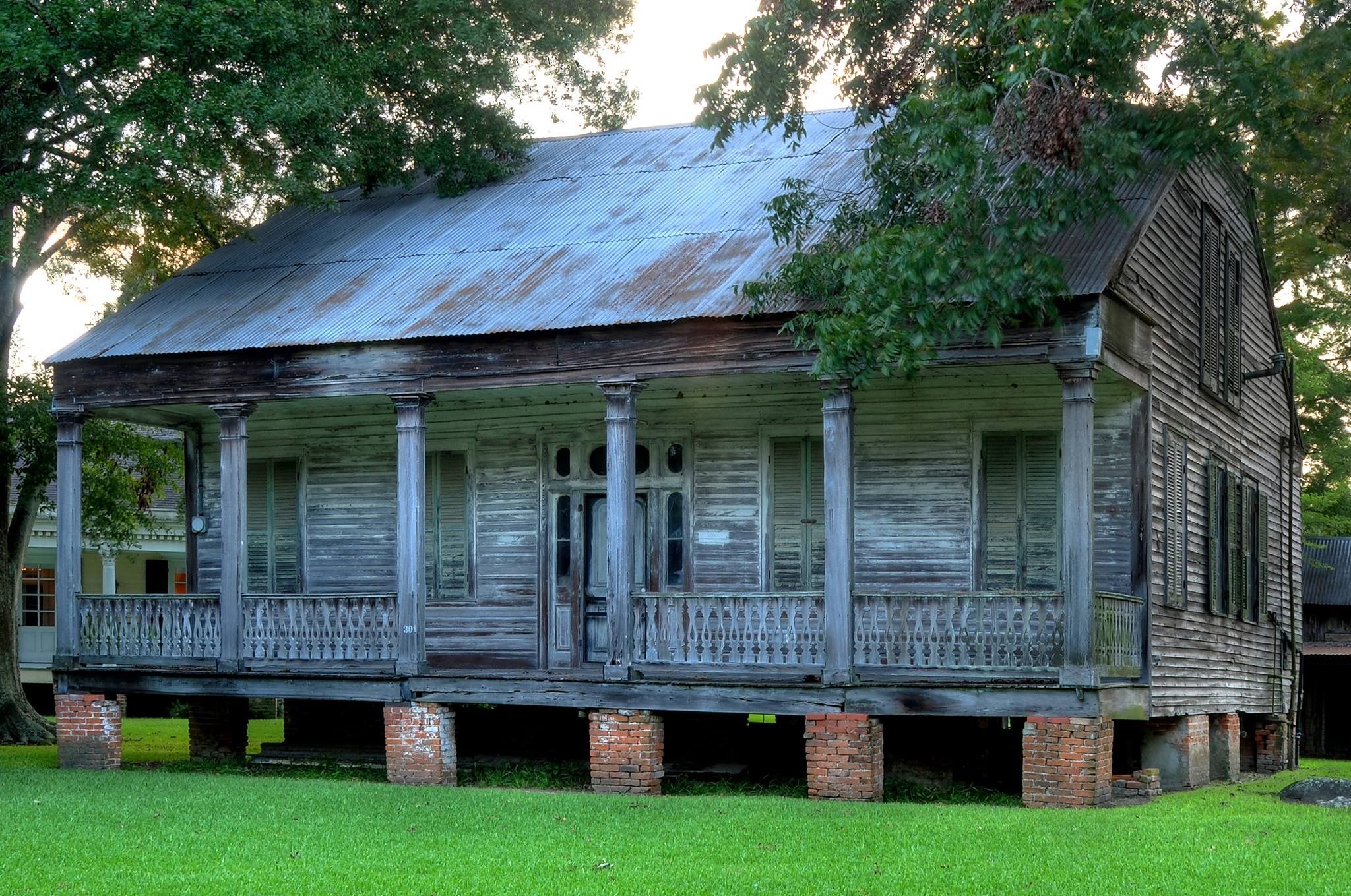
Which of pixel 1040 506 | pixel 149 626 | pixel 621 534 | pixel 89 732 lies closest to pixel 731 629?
pixel 621 534

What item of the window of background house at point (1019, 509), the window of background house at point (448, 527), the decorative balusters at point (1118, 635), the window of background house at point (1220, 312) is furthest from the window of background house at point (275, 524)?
the window of background house at point (1220, 312)

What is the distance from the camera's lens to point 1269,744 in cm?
2339

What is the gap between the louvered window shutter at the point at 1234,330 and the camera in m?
20.8

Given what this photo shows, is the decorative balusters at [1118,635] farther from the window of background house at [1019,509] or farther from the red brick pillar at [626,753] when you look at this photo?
the red brick pillar at [626,753]

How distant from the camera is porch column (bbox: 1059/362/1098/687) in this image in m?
14.7

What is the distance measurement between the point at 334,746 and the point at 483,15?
10.1m

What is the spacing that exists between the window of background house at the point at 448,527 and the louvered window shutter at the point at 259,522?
2.27 metres

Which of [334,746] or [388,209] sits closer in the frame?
[334,746]

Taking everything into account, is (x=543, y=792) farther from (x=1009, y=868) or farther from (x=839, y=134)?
(x=839, y=134)

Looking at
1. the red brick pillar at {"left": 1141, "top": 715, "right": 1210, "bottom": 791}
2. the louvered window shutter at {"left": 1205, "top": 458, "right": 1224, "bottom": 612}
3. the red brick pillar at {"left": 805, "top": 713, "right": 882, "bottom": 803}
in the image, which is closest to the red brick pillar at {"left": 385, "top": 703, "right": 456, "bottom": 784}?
the red brick pillar at {"left": 805, "top": 713, "right": 882, "bottom": 803}

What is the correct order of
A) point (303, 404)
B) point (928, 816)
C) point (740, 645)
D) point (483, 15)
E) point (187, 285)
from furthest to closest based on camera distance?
point (483, 15) < point (187, 285) < point (303, 404) < point (740, 645) < point (928, 816)

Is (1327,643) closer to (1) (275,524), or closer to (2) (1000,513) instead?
(2) (1000,513)

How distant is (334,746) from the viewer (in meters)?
20.6

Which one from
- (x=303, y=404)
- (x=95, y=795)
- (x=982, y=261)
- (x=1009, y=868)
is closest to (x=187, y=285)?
(x=303, y=404)
